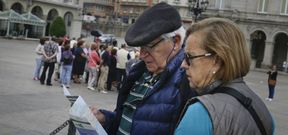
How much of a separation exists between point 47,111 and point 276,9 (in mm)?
44467

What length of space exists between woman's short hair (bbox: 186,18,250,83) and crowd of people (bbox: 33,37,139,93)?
14.6m

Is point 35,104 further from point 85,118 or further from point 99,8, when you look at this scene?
point 99,8

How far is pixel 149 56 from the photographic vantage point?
3.20 m

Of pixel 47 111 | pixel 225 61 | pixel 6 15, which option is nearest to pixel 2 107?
pixel 47 111

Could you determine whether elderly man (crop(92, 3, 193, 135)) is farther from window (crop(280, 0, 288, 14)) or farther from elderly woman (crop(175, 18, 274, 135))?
window (crop(280, 0, 288, 14))

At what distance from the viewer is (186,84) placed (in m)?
2.87

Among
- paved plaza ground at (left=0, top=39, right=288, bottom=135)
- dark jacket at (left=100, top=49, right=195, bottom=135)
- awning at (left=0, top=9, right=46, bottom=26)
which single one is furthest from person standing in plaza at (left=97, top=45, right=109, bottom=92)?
awning at (left=0, top=9, right=46, bottom=26)

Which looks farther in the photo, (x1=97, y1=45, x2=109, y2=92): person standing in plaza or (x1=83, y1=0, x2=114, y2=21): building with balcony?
(x1=83, y1=0, x2=114, y2=21): building with balcony

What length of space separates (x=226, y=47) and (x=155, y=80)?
3.23ft

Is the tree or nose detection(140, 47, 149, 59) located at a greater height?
nose detection(140, 47, 149, 59)

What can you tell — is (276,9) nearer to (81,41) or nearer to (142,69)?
(81,41)

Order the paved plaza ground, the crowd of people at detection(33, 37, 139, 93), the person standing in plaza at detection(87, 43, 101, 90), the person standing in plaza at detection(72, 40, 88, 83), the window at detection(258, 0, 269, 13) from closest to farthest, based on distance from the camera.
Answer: the paved plaza ground < the crowd of people at detection(33, 37, 139, 93) < the person standing in plaza at detection(87, 43, 101, 90) < the person standing in plaza at detection(72, 40, 88, 83) < the window at detection(258, 0, 269, 13)

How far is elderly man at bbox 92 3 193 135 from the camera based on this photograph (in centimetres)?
292

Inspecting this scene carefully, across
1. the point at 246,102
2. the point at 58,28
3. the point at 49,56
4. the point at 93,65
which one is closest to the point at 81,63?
the point at 93,65
